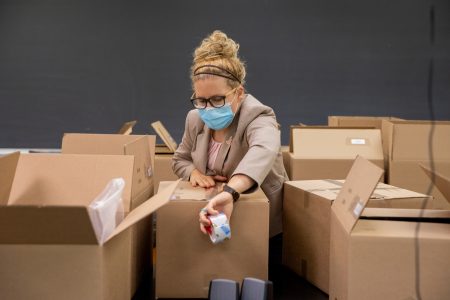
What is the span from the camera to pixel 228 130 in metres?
1.65

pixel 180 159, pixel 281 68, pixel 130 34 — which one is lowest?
pixel 180 159

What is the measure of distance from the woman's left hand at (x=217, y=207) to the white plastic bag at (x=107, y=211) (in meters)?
0.20

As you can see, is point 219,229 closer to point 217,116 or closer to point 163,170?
point 217,116

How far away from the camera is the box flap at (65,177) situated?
1.31 metres

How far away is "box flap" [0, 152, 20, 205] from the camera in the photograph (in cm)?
123

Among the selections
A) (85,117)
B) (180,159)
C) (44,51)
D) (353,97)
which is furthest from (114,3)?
(180,159)

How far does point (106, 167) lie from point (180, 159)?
50 centimetres

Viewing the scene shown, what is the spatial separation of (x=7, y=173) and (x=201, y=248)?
20.4 inches

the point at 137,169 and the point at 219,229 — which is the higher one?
the point at 137,169

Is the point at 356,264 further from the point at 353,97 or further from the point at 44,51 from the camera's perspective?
the point at 44,51

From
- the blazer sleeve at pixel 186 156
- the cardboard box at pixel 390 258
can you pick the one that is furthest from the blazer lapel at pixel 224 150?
the cardboard box at pixel 390 258

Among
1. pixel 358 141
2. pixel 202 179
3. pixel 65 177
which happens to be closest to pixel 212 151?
pixel 202 179

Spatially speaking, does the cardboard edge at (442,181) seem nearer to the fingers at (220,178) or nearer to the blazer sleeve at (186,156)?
the fingers at (220,178)

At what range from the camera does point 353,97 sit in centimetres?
359
